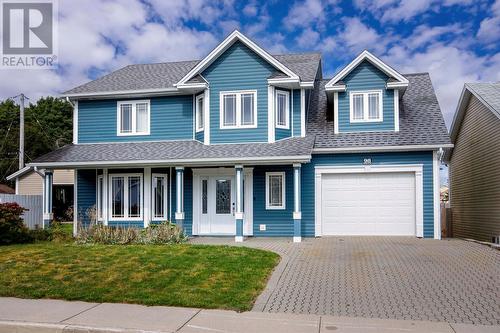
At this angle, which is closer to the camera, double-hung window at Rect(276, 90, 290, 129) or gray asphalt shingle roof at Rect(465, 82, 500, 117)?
gray asphalt shingle roof at Rect(465, 82, 500, 117)

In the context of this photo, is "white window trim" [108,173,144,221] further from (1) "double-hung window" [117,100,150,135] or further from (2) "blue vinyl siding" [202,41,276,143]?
(2) "blue vinyl siding" [202,41,276,143]

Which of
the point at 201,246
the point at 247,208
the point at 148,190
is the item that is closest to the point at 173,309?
the point at 201,246

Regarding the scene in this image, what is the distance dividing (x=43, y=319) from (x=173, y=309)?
2064 mm

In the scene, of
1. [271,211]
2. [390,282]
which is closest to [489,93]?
[271,211]

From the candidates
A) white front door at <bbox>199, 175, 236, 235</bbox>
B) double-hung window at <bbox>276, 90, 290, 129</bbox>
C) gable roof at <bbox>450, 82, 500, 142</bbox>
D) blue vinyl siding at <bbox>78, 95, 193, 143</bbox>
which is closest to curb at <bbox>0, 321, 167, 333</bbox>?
white front door at <bbox>199, 175, 236, 235</bbox>

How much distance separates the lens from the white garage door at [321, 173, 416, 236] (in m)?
16.7

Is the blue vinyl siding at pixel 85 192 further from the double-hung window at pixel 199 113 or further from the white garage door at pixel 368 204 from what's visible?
the white garage door at pixel 368 204

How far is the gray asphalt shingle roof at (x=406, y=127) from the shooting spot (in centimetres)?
1656

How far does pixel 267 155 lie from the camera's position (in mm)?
15727

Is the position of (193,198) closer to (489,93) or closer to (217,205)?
(217,205)

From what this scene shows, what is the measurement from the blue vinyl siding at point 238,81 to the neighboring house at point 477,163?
8.27m

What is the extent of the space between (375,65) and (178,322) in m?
Answer: 13.4

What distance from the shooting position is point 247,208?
17.5m

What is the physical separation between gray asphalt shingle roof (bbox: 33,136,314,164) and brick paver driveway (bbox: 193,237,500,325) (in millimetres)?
3590
